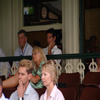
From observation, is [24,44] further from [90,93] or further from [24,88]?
[90,93]

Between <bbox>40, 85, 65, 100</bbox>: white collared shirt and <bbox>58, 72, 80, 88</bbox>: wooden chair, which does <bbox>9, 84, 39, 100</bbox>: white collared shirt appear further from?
<bbox>58, 72, 80, 88</bbox>: wooden chair

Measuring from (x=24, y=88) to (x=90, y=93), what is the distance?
3.21ft

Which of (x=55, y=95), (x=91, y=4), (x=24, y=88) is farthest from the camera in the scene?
(x=91, y=4)

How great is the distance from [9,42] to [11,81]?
3.26 m

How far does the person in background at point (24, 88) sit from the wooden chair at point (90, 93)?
2.23 feet

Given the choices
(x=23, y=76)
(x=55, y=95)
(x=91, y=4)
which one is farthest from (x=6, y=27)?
(x=55, y=95)

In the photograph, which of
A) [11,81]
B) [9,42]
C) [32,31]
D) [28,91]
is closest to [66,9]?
[32,31]

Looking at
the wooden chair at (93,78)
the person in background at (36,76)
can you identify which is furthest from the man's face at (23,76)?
the wooden chair at (93,78)

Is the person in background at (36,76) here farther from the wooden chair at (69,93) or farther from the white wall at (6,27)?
the white wall at (6,27)

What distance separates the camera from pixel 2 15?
9500 mm

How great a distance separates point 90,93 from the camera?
516 cm

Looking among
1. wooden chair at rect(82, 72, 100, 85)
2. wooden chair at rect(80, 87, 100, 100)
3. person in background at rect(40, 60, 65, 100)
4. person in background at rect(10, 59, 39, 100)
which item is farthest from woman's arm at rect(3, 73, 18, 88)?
wooden chair at rect(80, 87, 100, 100)

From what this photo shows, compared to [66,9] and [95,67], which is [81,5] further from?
[95,67]

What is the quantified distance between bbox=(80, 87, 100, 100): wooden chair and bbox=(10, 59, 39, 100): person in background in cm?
68
